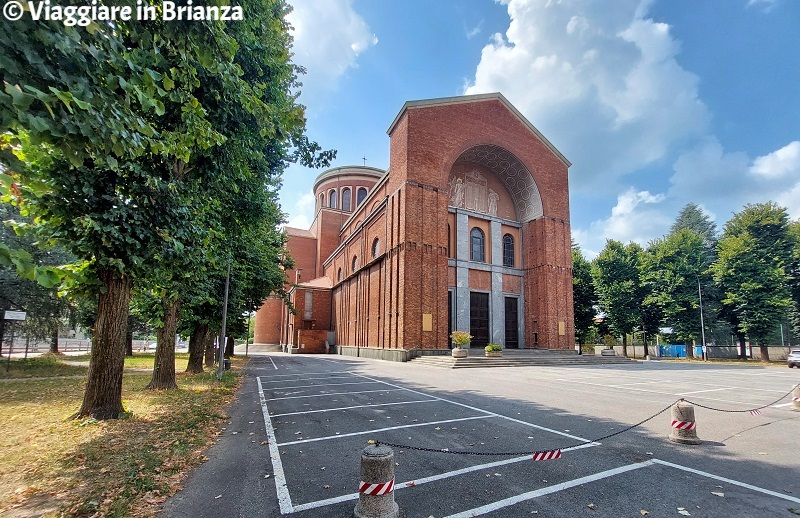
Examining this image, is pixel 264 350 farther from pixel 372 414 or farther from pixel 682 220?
pixel 682 220

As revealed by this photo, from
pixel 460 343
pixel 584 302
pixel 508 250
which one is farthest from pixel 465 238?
pixel 584 302

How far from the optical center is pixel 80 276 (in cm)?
723

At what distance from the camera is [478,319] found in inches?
1203

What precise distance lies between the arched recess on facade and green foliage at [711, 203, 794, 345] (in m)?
18.6

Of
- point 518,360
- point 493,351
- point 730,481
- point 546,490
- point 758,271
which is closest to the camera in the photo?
point 546,490

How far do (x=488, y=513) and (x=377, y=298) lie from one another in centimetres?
2858

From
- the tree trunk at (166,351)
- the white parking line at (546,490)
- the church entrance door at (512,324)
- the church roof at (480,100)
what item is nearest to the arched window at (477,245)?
the church entrance door at (512,324)

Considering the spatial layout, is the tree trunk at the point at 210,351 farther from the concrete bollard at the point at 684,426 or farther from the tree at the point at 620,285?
the tree at the point at 620,285

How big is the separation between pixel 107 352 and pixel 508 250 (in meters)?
30.5

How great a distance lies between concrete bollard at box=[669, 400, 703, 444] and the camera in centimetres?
598

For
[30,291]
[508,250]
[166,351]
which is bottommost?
[166,351]

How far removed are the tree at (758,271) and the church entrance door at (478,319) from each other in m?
21.7

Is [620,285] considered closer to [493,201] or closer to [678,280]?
[678,280]

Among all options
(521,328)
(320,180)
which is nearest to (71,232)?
(521,328)
